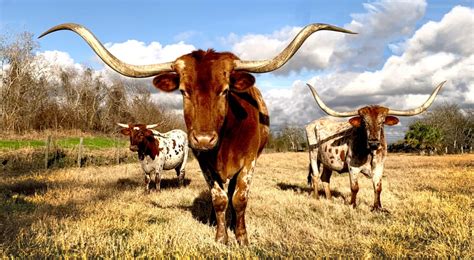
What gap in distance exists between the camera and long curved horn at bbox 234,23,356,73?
418 centimetres

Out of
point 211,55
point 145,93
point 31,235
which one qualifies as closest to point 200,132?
point 211,55

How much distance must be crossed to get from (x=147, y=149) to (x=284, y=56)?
23.7 feet

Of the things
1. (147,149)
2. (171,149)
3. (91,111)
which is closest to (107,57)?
(147,149)

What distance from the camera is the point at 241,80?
425 cm

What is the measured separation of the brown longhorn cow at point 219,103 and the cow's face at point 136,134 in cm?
570

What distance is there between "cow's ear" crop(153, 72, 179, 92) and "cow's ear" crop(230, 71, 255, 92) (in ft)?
2.21

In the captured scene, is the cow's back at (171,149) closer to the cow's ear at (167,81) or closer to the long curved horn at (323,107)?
the long curved horn at (323,107)

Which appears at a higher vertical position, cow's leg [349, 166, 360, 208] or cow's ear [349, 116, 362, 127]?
cow's ear [349, 116, 362, 127]

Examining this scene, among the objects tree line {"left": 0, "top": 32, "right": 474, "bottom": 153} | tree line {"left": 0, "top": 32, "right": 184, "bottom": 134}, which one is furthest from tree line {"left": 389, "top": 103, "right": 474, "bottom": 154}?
tree line {"left": 0, "top": 32, "right": 184, "bottom": 134}

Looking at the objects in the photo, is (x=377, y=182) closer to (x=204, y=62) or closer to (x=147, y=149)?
(x=204, y=62)

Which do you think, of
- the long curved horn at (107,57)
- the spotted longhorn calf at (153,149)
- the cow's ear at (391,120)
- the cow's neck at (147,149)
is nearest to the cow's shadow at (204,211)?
the spotted longhorn calf at (153,149)

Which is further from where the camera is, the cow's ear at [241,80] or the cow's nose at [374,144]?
the cow's nose at [374,144]

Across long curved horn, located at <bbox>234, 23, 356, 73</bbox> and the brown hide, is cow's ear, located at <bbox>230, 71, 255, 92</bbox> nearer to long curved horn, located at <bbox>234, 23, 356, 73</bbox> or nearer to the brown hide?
the brown hide

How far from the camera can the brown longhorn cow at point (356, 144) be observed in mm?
7145
